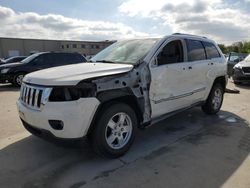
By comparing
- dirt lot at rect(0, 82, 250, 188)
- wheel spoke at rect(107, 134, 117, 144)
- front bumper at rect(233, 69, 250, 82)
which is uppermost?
front bumper at rect(233, 69, 250, 82)

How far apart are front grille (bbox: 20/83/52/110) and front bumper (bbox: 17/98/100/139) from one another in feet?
0.30

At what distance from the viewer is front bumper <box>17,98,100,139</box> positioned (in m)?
3.12

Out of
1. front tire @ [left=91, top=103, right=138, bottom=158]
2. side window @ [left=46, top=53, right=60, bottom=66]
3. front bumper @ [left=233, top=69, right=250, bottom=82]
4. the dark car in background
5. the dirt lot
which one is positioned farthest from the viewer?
side window @ [left=46, top=53, right=60, bottom=66]

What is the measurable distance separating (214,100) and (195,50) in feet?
5.13

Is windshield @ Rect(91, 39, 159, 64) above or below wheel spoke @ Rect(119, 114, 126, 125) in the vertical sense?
above

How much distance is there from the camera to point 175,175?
323 centimetres

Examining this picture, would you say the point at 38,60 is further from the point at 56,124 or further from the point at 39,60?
the point at 56,124

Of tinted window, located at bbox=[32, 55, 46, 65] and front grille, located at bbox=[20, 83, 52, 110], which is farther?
tinted window, located at bbox=[32, 55, 46, 65]

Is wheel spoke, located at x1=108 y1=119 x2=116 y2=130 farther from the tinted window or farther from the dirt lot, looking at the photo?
the tinted window

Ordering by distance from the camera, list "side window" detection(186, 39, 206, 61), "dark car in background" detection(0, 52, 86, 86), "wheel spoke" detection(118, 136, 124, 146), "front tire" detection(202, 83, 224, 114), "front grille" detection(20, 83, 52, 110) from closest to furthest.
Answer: "front grille" detection(20, 83, 52, 110) < "wheel spoke" detection(118, 136, 124, 146) < "side window" detection(186, 39, 206, 61) < "front tire" detection(202, 83, 224, 114) < "dark car in background" detection(0, 52, 86, 86)

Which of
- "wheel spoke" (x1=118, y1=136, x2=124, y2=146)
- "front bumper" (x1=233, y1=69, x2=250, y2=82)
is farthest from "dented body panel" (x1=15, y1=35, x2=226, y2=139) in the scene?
"front bumper" (x1=233, y1=69, x2=250, y2=82)

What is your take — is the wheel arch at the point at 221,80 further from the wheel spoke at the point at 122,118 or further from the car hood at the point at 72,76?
the wheel spoke at the point at 122,118

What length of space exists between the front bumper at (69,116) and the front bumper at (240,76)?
984 centimetres

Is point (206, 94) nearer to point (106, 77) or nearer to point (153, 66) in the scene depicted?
point (153, 66)
